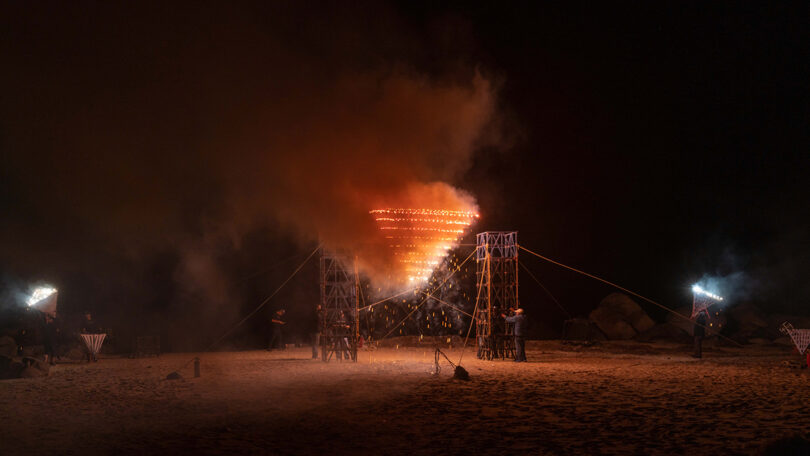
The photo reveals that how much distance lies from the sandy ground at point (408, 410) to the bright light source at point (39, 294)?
5.29 metres

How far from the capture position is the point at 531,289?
2952 centimetres

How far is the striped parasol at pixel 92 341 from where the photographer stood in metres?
18.3

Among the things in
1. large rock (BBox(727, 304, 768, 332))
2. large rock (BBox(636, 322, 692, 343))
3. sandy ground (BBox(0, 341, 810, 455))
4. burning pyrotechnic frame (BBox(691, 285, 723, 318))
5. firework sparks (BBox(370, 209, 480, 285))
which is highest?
firework sparks (BBox(370, 209, 480, 285))

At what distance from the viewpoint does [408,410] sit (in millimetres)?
Result: 9219

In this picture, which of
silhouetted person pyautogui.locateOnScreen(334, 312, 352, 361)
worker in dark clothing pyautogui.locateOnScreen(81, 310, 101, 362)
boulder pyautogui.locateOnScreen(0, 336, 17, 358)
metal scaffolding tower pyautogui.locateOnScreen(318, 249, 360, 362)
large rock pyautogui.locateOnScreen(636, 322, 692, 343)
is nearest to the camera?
boulder pyautogui.locateOnScreen(0, 336, 17, 358)

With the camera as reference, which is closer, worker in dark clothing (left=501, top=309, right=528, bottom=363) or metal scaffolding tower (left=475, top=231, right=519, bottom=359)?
worker in dark clothing (left=501, top=309, right=528, bottom=363)

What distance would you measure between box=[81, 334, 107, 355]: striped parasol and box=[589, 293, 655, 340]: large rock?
65.8ft

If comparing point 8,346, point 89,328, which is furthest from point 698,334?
point 8,346

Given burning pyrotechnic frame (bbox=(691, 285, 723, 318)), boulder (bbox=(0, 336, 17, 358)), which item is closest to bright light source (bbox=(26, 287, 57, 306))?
boulder (bbox=(0, 336, 17, 358))

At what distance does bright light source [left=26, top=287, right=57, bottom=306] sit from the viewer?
63.9 ft

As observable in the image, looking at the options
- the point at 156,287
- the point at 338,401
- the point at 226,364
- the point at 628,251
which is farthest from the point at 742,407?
the point at 628,251

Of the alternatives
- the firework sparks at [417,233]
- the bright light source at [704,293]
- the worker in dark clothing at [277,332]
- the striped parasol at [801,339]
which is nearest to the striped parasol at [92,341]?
the worker in dark clothing at [277,332]

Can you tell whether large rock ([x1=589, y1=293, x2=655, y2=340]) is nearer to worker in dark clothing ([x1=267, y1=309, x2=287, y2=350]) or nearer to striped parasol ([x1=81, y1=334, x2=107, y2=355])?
worker in dark clothing ([x1=267, y1=309, x2=287, y2=350])

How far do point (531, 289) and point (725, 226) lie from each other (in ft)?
31.8
